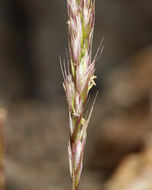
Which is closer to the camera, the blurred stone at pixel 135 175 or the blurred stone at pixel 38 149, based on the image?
the blurred stone at pixel 135 175

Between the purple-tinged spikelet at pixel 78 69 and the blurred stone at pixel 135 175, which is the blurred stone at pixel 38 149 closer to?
the blurred stone at pixel 135 175

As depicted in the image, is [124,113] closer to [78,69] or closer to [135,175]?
[135,175]

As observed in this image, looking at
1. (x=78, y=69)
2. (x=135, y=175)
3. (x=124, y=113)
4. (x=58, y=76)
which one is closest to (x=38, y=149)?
(x=124, y=113)

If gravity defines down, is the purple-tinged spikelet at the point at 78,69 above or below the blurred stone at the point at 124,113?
above

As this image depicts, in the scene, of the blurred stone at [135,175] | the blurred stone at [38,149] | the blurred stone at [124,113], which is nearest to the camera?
the blurred stone at [135,175]

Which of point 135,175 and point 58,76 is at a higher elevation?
point 135,175

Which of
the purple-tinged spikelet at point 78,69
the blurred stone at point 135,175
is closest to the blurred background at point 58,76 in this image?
the blurred stone at point 135,175

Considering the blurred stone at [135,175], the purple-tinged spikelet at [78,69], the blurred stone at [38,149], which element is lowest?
the blurred stone at [38,149]
